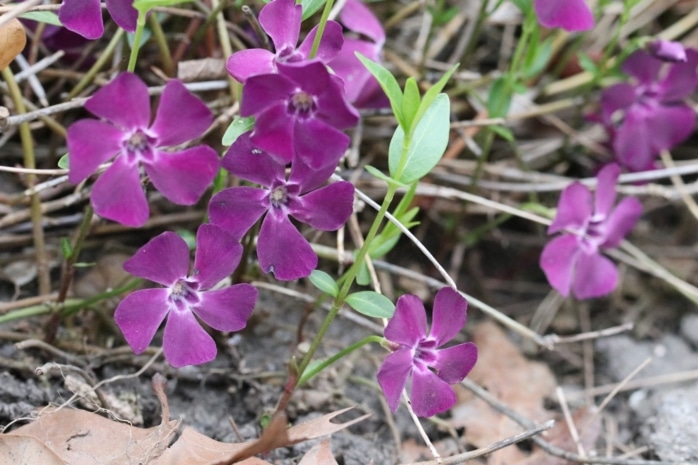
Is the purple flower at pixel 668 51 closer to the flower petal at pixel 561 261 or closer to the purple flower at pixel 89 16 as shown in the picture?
the flower petal at pixel 561 261

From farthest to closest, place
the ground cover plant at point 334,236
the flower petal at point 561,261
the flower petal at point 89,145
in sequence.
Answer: the flower petal at point 561,261, the ground cover plant at point 334,236, the flower petal at point 89,145

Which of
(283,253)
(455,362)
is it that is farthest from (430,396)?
(283,253)

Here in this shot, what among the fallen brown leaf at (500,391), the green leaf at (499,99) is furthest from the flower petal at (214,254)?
the green leaf at (499,99)

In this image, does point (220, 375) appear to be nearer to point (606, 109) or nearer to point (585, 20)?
point (585, 20)

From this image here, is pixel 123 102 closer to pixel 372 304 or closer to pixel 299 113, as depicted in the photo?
pixel 299 113

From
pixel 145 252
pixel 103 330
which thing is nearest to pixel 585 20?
pixel 145 252

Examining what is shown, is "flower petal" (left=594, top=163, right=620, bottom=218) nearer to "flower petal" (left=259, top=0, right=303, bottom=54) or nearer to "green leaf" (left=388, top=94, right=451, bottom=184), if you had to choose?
"green leaf" (left=388, top=94, right=451, bottom=184)
